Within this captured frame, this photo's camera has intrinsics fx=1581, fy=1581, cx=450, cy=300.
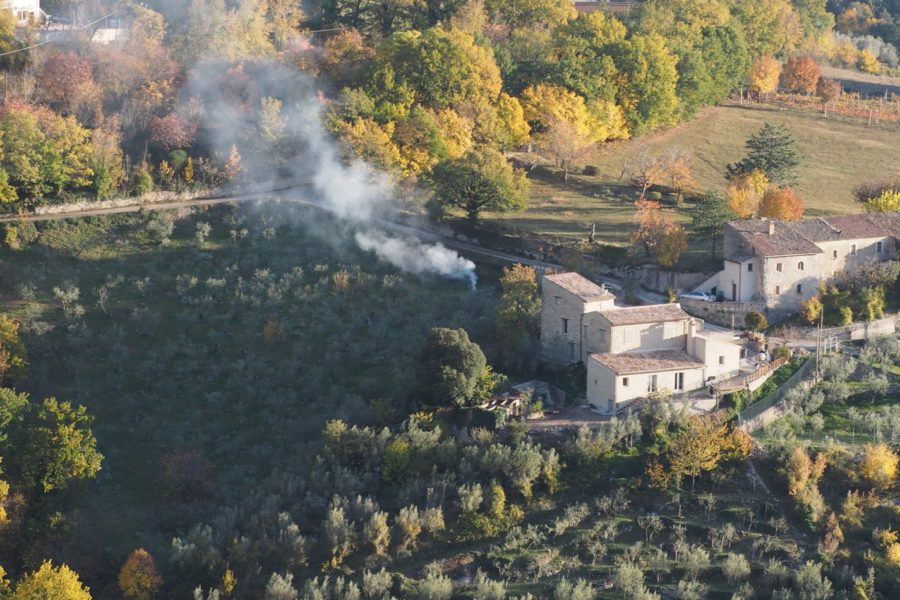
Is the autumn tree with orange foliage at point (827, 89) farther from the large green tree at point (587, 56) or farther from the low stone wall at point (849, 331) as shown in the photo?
the low stone wall at point (849, 331)

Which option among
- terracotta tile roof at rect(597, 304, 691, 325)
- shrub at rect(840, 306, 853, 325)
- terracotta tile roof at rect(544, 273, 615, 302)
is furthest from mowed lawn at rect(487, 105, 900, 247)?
shrub at rect(840, 306, 853, 325)

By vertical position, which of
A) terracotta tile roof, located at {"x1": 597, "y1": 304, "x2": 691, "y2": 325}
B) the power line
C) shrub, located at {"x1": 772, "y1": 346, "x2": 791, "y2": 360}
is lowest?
shrub, located at {"x1": 772, "y1": 346, "x2": 791, "y2": 360}

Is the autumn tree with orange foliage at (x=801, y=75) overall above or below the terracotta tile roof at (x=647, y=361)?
above

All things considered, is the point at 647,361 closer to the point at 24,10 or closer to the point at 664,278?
the point at 664,278

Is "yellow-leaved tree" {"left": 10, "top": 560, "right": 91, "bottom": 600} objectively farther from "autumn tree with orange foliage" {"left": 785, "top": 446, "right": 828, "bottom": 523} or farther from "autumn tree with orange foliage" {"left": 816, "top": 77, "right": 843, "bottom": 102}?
"autumn tree with orange foliage" {"left": 816, "top": 77, "right": 843, "bottom": 102}

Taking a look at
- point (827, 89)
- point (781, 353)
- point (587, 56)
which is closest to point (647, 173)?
point (587, 56)

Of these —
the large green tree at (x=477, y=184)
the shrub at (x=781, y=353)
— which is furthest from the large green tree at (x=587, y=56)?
the shrub at (x=781, y=353)
